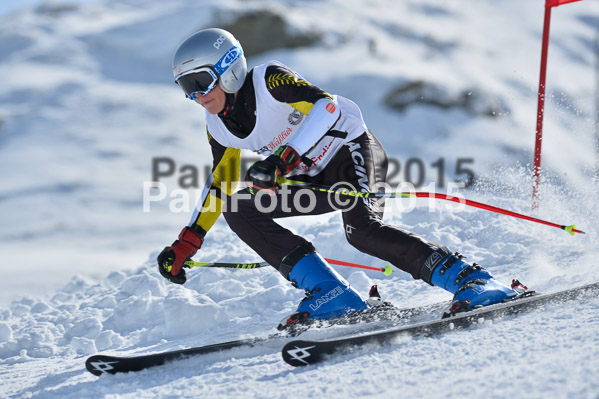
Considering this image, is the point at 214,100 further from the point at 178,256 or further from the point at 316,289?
the point at 316,289

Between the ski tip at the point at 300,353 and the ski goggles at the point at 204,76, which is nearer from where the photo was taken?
the ski tip at the point at 300,353

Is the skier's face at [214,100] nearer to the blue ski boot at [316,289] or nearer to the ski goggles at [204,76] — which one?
the ski goggles at [204,76]

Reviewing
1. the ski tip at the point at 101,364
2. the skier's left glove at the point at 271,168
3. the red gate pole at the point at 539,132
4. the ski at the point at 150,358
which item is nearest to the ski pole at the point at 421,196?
the skier's left glove at the point at 271,168

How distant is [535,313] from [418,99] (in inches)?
657

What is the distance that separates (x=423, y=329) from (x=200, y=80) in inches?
65.3

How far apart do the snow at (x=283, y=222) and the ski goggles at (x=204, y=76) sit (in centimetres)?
135

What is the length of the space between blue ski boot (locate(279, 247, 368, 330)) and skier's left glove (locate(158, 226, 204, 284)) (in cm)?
55

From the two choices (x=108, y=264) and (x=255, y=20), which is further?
(x=255, y=20)

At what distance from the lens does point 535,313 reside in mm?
Answer: 2564

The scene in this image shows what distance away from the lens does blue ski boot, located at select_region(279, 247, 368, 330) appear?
2904 millimetres

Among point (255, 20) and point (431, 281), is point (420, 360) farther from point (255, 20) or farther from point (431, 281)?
point (255, 20)

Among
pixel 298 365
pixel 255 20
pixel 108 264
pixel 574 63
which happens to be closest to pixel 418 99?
pixel 255 20

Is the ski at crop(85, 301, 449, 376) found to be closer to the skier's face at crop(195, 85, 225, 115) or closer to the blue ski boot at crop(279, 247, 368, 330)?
the blue ski boot at crop(279, 247, 368, 330)

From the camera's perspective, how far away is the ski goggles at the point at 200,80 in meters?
3.03
